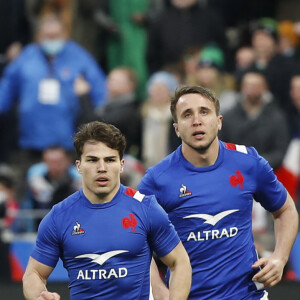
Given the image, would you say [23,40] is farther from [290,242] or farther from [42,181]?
[290,242]

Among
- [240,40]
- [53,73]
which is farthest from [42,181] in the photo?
A: [240,40]

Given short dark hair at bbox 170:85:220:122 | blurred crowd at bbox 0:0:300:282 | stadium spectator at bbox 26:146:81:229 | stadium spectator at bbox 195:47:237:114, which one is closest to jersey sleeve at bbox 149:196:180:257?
short dark hair at bbox 170:85:220:122

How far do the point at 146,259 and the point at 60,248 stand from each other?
0.46m

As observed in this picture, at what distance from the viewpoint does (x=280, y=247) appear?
6113 mm

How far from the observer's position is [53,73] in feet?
35.6

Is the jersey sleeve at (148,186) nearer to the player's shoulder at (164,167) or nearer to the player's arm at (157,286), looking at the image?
the player's shoulder at (164,167)

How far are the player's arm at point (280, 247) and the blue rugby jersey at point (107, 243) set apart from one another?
25.1 inches

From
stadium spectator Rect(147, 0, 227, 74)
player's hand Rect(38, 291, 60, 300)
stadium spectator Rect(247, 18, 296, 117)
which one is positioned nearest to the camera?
player's hand Rect(38, 291, 60, 300)

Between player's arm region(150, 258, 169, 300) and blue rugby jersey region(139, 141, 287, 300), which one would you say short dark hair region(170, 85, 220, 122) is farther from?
player's arm region(150, 258, 169, 300)

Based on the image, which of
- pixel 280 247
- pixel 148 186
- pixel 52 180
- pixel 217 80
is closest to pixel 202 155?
pixel 148 186

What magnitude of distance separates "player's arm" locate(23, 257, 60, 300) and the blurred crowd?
365 centimetres

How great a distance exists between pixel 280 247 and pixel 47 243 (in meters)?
1.45

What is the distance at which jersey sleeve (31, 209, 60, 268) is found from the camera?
549 cm

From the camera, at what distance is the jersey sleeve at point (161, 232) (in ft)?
18.0
